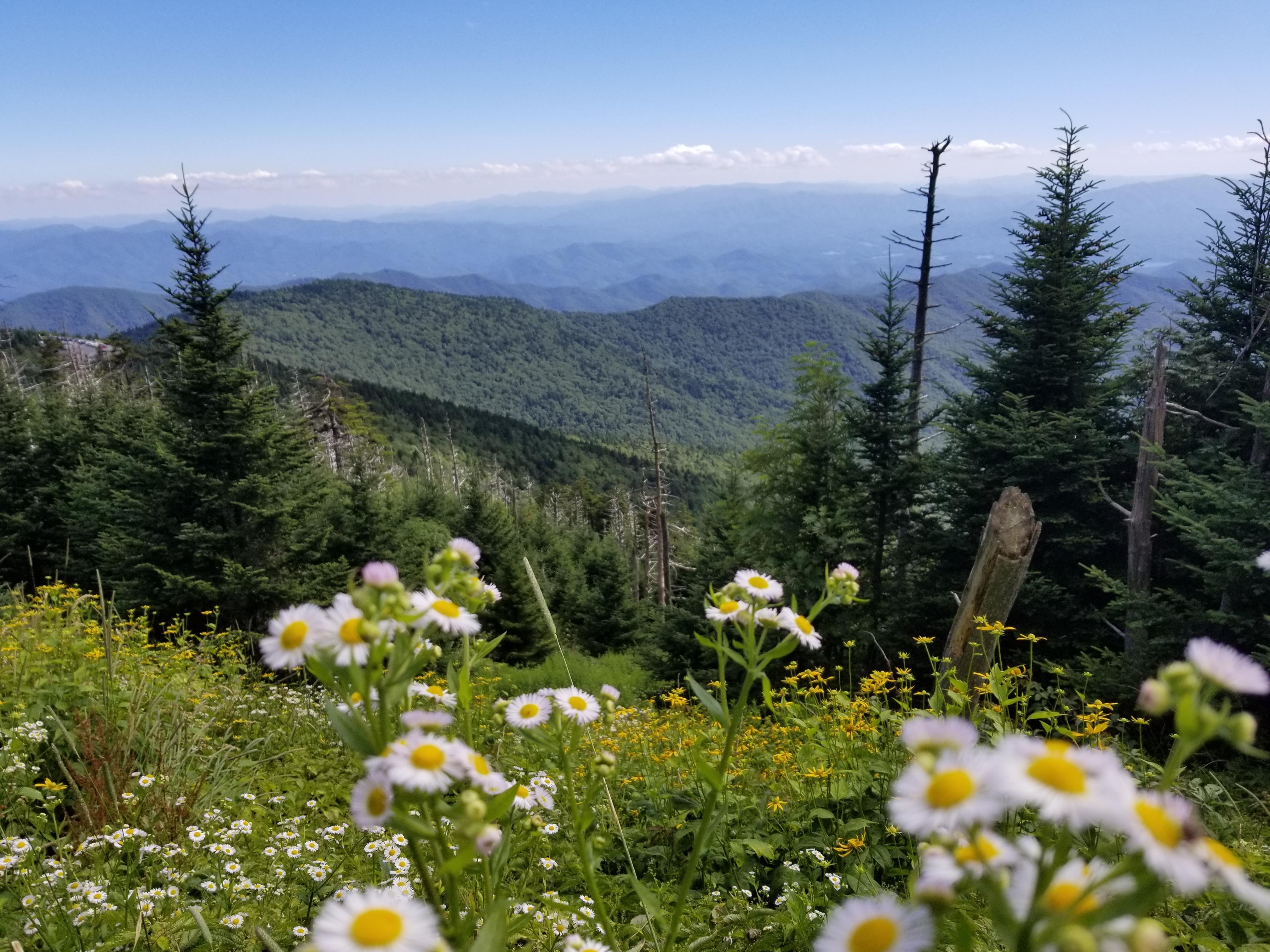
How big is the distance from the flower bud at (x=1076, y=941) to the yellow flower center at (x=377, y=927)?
620mm

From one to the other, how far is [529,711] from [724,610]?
20.8 inches

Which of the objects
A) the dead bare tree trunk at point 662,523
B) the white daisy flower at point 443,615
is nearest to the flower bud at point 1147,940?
the white daisy flower at point 443,615

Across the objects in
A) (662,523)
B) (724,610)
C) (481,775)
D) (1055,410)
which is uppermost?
(481,775)

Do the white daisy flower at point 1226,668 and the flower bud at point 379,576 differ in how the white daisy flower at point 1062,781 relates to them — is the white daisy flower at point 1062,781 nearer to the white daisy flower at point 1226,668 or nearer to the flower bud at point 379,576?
the white daisy flower at point 1226,668

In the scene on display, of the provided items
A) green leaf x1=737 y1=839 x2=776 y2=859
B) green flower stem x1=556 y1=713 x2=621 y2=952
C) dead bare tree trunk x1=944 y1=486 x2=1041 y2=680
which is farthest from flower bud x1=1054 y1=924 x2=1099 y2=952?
dead bare tree trunk x1=944 y1=486 x2=1041 y2=680

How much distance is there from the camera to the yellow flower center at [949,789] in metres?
0.66

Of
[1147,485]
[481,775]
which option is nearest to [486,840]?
[481,775]

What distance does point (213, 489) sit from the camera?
14.5m

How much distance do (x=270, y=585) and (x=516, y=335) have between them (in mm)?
191443

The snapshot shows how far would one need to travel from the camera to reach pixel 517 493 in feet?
187

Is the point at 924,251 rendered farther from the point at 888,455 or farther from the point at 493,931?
the point at 493,931

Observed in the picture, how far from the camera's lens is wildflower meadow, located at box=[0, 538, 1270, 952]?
68cm

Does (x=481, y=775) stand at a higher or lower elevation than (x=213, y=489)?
higher

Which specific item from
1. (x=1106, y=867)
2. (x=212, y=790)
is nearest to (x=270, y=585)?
(x=212, y=790)
